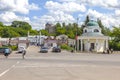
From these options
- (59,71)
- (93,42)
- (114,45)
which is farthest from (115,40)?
(59,71)

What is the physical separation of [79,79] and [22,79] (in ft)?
10.2

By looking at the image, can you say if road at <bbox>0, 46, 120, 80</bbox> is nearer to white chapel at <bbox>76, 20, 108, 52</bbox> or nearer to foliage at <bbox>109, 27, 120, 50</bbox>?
white chapel at <bbox>76, 20, 108, 52</bbox>

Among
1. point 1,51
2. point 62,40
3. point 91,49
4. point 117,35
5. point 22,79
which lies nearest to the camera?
point 22,79

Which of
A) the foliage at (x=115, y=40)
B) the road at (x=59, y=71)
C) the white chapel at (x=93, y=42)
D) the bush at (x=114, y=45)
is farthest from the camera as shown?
the foliage at (x=115, y=40)

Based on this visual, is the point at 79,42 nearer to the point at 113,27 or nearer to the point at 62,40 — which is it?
the point at 113,27

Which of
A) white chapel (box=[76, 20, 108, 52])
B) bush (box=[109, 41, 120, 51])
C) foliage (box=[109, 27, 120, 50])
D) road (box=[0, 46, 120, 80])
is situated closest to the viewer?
road (box=[0, 46, 120, 80])

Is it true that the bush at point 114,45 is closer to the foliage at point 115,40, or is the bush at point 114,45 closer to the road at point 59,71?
the foliage at point 115,40

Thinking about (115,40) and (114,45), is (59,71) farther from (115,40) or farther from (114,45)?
(115,40)

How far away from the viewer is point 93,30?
363ft

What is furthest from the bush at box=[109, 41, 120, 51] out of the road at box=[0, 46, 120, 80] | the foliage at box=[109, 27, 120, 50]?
the road at box=[0, 46, 120, 80]

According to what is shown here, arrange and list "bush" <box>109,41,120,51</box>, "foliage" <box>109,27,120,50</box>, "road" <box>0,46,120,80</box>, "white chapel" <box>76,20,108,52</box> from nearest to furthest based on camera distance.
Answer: "road" <box>0,46,120,80</box>, "white chapel" <box>76,20,108,52</box>, "bush" <box>109,41,120,51</box>, "foliage" <box>109,27,120,50</box>

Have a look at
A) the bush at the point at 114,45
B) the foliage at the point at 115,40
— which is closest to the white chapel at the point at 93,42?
the bush at the point at 114,45

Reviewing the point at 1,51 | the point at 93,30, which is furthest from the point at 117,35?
the point at 1,51

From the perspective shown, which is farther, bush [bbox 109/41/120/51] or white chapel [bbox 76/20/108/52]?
bush [bbox 109/41/120/51]
